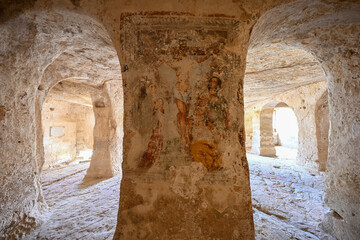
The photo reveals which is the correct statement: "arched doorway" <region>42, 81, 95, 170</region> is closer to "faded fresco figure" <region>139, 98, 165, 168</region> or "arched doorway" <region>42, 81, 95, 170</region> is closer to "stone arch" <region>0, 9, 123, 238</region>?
"stone arch" <region>0, 9, 123, 238</region>

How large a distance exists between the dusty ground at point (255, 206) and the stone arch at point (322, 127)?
99 cm

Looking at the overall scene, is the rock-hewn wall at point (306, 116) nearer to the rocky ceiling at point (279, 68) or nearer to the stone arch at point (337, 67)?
the rocky ceiling at point (279, 68)

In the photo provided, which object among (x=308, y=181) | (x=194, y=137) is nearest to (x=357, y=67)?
(x=194, y=137)

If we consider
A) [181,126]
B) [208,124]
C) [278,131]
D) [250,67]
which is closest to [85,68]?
[181,126]

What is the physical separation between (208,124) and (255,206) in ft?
8.42

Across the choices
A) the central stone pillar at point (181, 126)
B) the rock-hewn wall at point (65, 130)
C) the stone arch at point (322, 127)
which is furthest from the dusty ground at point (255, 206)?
the rock-hewn wall at point (65, 130)

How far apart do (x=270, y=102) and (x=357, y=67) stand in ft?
21.6

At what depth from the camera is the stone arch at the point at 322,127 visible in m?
6.16

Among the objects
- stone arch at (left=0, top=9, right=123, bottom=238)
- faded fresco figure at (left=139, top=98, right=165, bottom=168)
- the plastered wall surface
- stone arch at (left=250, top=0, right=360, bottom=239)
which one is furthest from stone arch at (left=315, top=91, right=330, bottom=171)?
stone arch at (left=0, top=9, right=123, bottom=238)

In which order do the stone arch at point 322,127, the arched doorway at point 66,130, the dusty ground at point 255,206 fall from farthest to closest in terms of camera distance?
the arched doorway at point 66,130, the stone arch at point 322,127, the dusty ground at point 255,206

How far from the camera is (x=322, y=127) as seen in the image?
6266mm

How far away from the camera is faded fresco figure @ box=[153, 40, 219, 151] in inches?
76.9

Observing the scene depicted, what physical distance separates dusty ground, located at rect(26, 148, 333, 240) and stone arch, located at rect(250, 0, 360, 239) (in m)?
0.57

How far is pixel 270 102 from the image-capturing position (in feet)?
28.0
